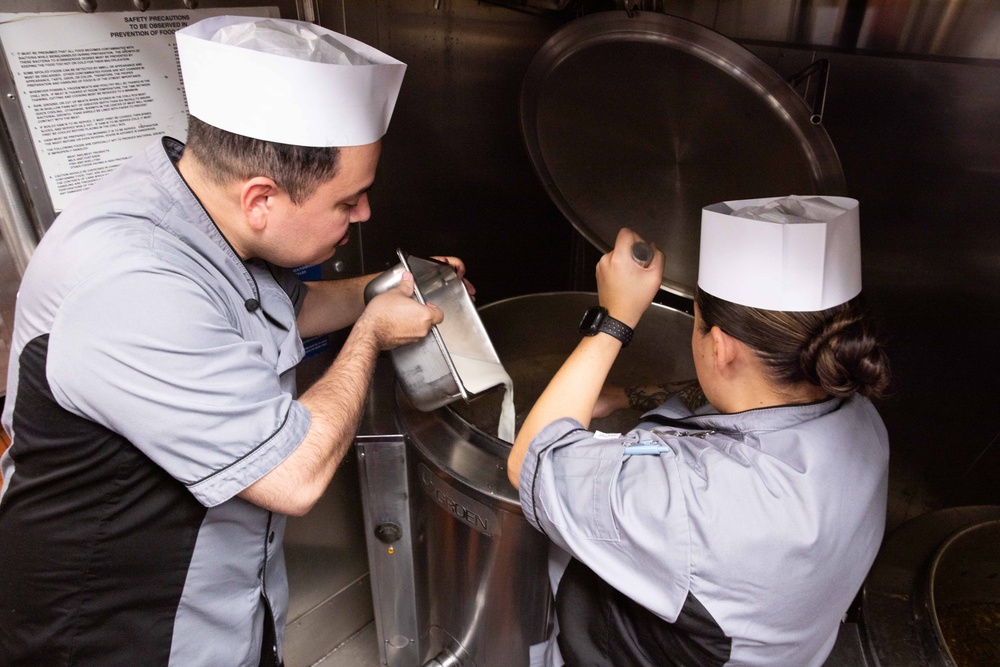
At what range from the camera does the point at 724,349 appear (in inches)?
33.0

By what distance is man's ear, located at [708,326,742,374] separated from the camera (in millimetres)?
836

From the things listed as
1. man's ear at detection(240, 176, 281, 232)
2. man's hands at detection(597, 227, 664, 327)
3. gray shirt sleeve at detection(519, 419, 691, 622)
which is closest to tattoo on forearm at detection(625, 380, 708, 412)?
man's hands at detection(597, 227, 664, 327)

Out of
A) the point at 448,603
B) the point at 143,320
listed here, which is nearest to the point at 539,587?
the point at 448,603

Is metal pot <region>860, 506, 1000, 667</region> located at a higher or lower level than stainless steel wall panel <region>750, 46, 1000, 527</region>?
lower

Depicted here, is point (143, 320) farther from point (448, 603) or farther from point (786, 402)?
point (448, 603)

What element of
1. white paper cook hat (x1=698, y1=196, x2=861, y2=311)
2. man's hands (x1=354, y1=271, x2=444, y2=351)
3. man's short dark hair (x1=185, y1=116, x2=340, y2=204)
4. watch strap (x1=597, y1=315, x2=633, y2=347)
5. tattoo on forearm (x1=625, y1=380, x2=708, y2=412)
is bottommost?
tattoo on forearm (x1=625, y1=380, x2=708, y2=412)

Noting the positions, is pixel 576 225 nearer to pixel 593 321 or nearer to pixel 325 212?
pixel 593 321

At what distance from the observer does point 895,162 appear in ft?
4.80

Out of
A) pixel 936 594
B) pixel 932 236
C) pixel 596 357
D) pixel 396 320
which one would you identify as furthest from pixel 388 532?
pixel 932 236

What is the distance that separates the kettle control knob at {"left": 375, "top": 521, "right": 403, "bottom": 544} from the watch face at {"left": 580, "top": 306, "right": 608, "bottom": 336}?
2.08 feet

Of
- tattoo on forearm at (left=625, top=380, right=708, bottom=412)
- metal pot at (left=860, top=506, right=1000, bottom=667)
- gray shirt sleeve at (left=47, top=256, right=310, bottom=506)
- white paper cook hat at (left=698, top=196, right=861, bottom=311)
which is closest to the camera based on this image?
gray shirt sleeve at (left=47, top=256, right=310, bottom=506)

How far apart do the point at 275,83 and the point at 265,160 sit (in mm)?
93

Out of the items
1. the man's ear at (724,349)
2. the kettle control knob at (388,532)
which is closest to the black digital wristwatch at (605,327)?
the man's ear at (724,349)

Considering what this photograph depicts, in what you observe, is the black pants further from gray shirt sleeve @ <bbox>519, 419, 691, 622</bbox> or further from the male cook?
gray shirt sleeve @ <bbox>519, 419, 691, 622</bbox>
